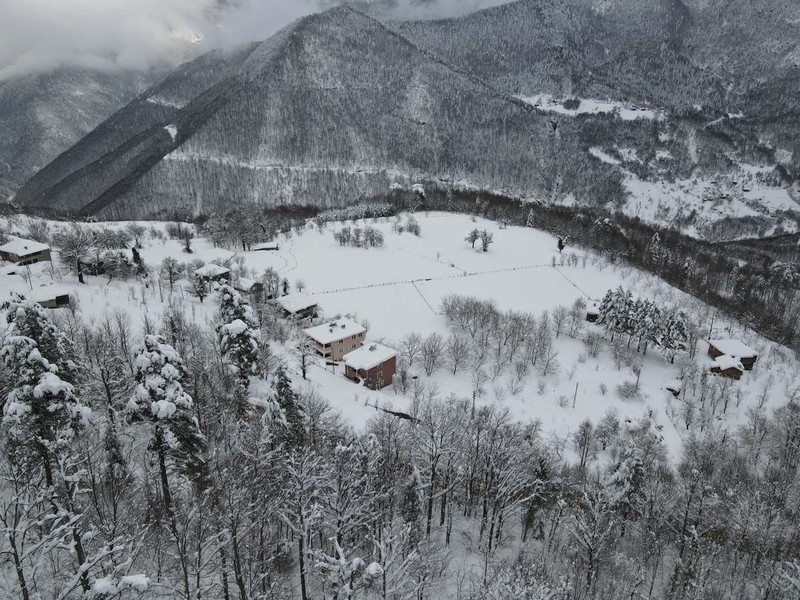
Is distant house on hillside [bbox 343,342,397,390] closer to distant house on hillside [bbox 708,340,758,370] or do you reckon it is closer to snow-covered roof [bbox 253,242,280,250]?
distant house on hillside [bbox 708,340,758,370]

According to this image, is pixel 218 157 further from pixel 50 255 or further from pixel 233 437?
pixel 233 437

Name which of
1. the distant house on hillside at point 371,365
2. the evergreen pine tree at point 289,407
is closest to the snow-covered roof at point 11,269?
the distant house on hillside at point 371,365

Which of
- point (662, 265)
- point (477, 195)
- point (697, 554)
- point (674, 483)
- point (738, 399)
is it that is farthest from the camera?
point (477, 195)

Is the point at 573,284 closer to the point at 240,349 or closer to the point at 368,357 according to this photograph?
the point at 368,357

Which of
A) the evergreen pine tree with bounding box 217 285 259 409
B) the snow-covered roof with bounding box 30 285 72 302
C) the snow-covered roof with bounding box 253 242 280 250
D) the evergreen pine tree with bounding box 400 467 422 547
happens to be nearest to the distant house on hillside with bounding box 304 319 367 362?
the evergreen pine tree with bounding box 217 285 259 409

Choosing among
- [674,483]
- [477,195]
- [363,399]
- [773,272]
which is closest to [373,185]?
[477,195]
